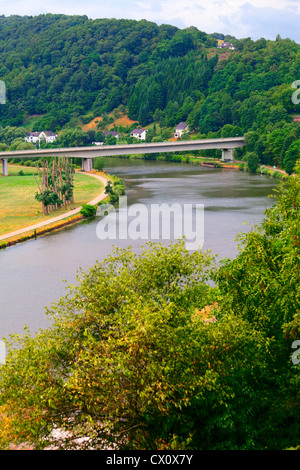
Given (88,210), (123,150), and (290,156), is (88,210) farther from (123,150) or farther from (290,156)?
(123,150)

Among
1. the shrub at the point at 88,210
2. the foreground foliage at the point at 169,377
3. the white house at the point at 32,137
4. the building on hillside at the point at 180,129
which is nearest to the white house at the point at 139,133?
the building on hillside at the point at 180,129

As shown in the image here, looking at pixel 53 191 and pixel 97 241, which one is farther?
pixel 53 191

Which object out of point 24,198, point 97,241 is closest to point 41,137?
point 24,198

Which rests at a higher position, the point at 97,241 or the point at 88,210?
the point at 88,210

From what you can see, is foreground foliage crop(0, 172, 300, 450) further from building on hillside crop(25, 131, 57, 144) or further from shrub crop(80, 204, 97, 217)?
building on hillside crop(25, 131, 57, 144)

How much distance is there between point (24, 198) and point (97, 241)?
17126 mm

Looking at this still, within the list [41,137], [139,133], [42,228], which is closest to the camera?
[42,228]

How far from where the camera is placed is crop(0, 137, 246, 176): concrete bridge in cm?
6825

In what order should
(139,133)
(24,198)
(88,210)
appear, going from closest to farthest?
(88,210), (24,198), (139,133)

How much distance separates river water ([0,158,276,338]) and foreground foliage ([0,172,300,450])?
237cm

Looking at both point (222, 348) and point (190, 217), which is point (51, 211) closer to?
point (190, 217)

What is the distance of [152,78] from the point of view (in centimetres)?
12494

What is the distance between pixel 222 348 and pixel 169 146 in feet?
213
